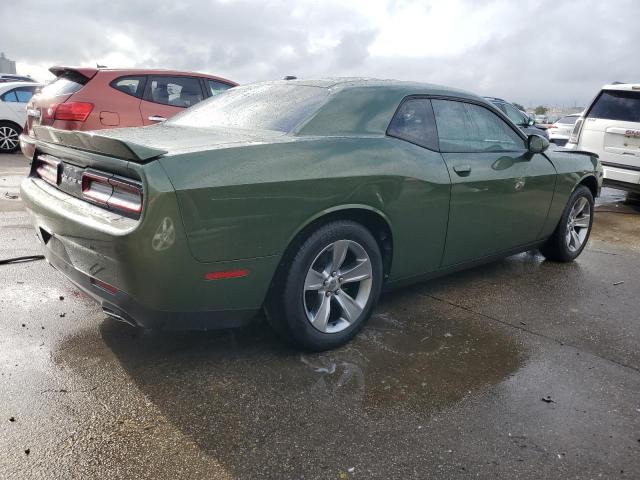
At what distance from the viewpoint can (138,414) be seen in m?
2.52

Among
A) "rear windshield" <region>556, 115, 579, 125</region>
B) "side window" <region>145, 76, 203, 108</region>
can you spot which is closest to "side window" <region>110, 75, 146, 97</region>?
"side window" <region>145, 76, 203, 108</region>

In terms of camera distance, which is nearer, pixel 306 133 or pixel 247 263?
pixel 247 263

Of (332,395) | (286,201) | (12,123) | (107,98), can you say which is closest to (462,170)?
(286,201)

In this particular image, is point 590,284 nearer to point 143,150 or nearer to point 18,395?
point 143,150

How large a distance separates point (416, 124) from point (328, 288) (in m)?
1.24

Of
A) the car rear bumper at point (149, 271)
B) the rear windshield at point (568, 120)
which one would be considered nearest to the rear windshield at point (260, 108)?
the car rear bumper at point (149, 271)

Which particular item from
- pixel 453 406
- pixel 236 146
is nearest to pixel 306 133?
pixel 236 146

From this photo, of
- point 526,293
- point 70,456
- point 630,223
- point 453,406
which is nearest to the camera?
point 70,456

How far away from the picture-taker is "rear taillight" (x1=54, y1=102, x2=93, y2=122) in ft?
21.4

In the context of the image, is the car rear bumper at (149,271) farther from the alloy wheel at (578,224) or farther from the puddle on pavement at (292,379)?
the alloy wheel at (578,224)

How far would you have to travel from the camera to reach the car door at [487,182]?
372cm

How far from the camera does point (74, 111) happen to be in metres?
6.52

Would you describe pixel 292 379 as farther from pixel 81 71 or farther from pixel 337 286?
pixel 81 71

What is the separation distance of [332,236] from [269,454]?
1170mm
